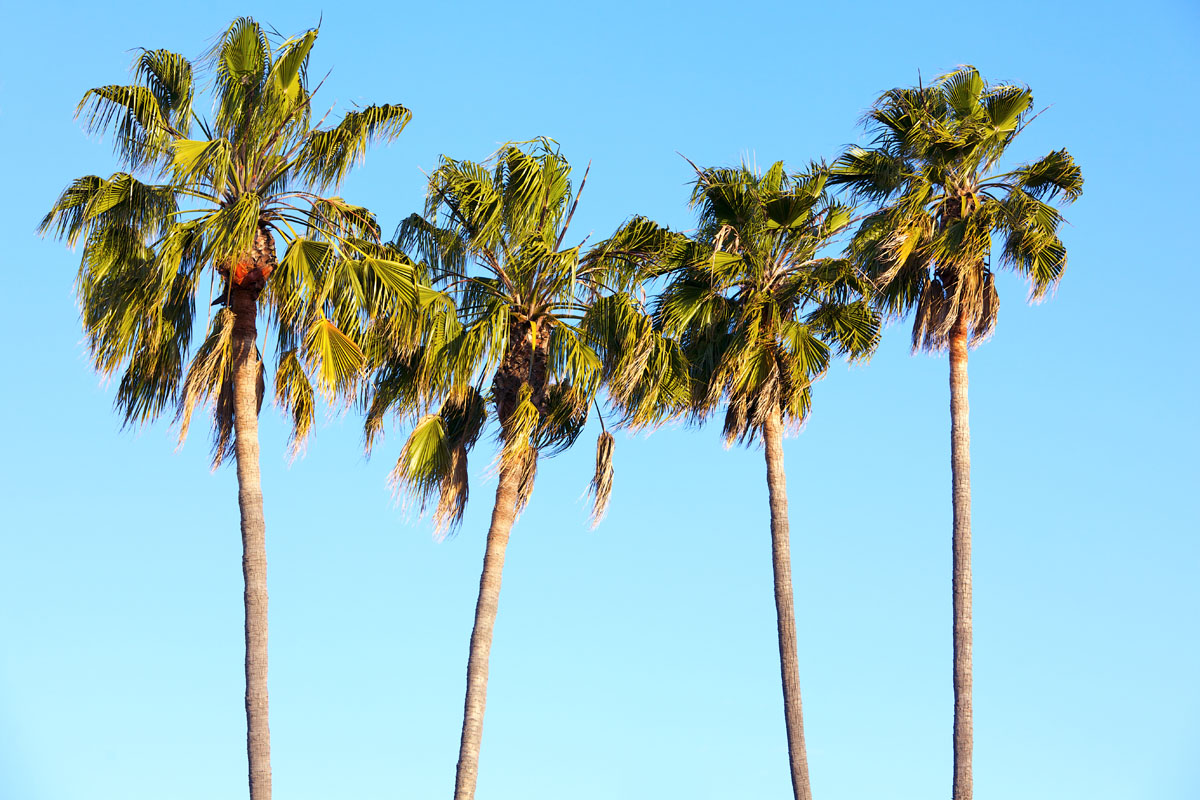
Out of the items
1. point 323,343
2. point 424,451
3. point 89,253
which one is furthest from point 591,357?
point 89,253

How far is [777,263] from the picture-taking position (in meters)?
25.4

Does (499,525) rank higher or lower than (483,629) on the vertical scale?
higher

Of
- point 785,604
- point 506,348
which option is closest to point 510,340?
point 506,348

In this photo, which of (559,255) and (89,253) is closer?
(89,253)

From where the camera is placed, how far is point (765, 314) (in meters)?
25.0

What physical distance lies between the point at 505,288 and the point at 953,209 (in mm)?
A: 7944

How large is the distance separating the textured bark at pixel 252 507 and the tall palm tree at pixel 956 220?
34.1 feet

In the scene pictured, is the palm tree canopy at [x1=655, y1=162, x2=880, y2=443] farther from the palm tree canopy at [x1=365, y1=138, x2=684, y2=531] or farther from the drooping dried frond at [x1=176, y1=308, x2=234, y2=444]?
the drooping dried frond at [x1=176, y1=308, x2=234, y2=444]

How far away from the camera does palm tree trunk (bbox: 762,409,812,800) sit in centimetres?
2298

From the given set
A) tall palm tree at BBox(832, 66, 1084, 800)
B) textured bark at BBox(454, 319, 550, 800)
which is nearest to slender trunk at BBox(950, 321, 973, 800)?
tall palm tree at BBox(832, 66, 1084, 800)

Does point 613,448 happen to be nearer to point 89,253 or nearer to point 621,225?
point 621,225

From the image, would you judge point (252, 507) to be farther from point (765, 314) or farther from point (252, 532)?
point (765, 314)

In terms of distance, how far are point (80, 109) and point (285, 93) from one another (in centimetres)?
277

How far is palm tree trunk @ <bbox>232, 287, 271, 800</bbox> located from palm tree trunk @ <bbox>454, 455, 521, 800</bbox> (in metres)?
3.12
